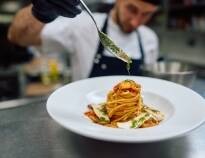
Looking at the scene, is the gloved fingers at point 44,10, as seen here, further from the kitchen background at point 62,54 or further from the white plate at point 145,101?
the kitchen background at point 62,54

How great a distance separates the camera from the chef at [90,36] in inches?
53.2

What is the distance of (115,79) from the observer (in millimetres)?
984

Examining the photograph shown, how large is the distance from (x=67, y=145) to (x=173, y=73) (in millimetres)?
490

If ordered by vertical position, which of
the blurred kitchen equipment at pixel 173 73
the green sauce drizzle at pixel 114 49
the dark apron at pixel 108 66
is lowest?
the dark apron at pixel 108 66

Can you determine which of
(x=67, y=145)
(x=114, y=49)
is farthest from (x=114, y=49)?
(x=67, y=145)

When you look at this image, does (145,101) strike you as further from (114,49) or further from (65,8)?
(65,8)

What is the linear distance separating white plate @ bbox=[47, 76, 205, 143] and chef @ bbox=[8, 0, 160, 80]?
0.39 m

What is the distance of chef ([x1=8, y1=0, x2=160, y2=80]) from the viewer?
1.35 m

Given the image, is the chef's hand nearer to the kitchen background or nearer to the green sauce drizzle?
the green sauce drizzle

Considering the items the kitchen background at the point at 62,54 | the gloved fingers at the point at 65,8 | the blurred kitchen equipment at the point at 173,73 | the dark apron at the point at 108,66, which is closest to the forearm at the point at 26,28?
the dark apron at the point at 108,66

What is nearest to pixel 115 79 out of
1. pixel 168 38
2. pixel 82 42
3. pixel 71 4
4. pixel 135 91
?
pixel 135 91

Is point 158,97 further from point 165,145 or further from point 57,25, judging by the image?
point 57,25

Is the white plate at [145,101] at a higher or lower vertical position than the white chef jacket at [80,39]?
higher

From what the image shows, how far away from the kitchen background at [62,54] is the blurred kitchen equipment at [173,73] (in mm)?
829
